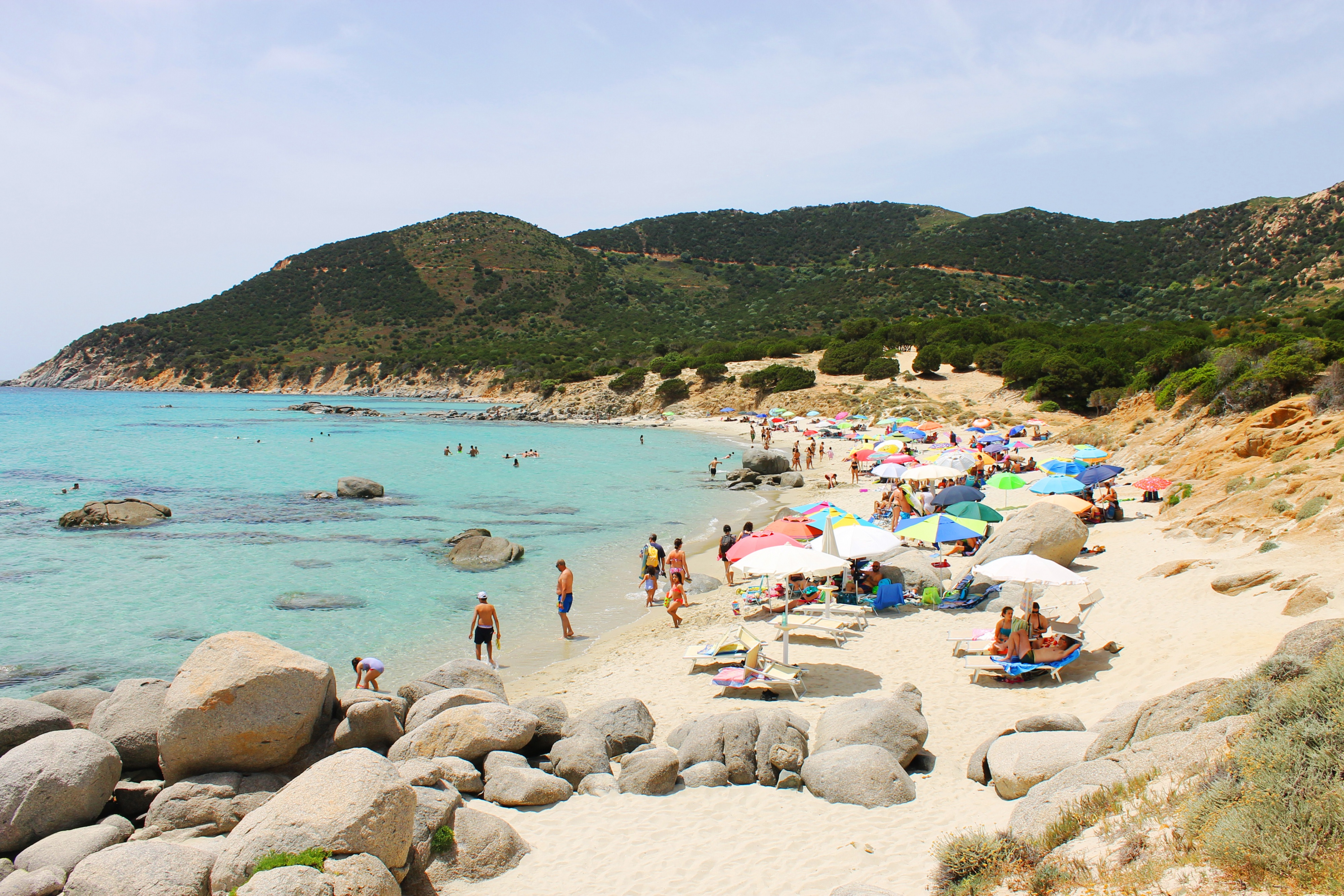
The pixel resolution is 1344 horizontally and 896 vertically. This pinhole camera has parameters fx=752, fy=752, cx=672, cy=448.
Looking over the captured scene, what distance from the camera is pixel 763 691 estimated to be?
369 inches

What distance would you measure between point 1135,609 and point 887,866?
760 cm

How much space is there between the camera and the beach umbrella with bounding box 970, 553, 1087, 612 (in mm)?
9656

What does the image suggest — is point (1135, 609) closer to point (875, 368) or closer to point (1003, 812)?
point (1003, 812)

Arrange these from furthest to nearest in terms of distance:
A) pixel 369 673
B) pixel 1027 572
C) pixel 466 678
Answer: pixel 1027 572
pixel 369 673
pixel 466 678

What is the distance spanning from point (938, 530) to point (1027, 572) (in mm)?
4426

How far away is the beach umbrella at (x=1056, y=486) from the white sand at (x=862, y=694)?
1865mm

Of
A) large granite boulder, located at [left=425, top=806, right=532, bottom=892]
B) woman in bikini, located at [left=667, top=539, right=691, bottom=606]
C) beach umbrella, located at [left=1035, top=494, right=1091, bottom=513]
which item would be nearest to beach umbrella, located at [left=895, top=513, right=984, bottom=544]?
beach umbrella, located at [left=1035, top=494, right=1091, bottom=513]

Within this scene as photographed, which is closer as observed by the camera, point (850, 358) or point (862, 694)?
point (862, 694)

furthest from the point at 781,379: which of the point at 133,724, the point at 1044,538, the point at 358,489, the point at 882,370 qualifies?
the point at 133,724

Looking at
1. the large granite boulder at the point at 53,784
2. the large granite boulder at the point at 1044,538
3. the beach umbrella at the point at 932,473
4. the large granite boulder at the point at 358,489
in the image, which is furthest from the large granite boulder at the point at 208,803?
the large granite boulder at the point at 358,489

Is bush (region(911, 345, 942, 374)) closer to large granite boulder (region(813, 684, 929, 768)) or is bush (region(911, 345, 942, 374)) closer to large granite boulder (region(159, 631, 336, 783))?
large granite boulder (region(813, 684, 929, 768))

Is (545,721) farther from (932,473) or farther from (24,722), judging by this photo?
(932,473)

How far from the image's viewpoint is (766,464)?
30.2 metres

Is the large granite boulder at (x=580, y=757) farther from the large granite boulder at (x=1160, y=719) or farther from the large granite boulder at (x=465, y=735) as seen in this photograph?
the large granite boulder at (x=1160, y=719)
